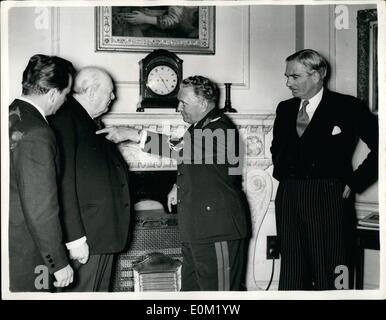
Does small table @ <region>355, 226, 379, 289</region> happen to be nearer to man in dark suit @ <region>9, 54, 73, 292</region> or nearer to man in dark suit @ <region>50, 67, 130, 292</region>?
man in dark suit @ <region>50, 67, 130, 292</region>

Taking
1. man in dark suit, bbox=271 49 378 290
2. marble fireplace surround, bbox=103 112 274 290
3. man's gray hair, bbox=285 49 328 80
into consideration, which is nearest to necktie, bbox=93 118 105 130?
marble fireplace surround, bbox=103 112 274 290

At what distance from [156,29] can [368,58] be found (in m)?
1.26

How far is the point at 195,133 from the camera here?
94.0 inches

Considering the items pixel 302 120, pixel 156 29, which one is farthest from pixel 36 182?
pixel 302 120

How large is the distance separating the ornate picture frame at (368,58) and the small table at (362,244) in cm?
70

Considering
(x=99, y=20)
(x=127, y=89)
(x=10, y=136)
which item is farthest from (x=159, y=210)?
(x=99, y=20)

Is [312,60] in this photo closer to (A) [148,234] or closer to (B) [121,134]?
(B) [121,134]

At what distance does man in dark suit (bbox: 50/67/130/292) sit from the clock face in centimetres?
29

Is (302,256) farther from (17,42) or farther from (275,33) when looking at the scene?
(17,42)

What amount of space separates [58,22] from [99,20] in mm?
228

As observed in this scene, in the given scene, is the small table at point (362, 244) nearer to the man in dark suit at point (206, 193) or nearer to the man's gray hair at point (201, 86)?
the man in dark suit at point (206, 193)

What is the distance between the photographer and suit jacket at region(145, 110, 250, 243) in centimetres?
234

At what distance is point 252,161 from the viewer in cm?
266

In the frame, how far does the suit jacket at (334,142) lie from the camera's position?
2.52m
